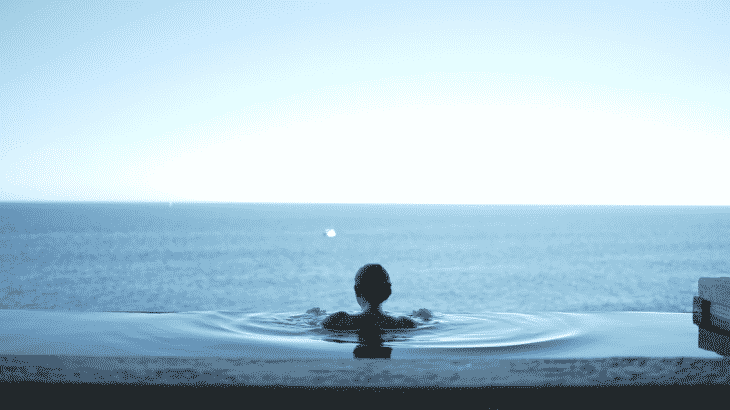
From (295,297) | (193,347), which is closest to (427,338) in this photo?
(193,347)

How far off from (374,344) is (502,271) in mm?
46586

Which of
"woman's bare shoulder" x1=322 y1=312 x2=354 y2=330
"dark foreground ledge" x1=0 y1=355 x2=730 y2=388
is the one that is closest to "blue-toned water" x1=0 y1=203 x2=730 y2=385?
"dark foreground ledge" x1=0 y1=355 x2=730 y2=388

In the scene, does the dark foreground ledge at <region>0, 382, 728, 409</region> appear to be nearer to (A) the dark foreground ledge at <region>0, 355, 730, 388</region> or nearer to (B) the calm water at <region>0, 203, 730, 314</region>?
(A) the dark foreground ledge at <region>0, 355, 730, 388</region>

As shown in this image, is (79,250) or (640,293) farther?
(79,250)

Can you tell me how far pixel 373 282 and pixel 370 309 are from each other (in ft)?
1.35

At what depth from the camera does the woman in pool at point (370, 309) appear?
512 centimetres

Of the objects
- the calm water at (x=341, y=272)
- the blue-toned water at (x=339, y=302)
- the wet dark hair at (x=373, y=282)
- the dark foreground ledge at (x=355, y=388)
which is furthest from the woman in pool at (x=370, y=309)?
the calm water at (x=341, y=272)

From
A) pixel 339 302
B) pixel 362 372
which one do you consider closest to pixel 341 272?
pixel 339 302

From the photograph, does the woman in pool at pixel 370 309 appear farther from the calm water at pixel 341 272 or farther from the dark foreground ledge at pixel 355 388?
the calm water at pixel 341 272

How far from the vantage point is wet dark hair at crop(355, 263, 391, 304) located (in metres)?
5.09

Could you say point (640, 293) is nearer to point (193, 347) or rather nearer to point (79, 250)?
point (193, 347)

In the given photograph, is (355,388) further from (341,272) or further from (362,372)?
(341,272)

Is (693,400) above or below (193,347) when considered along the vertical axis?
above

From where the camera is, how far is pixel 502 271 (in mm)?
49375
